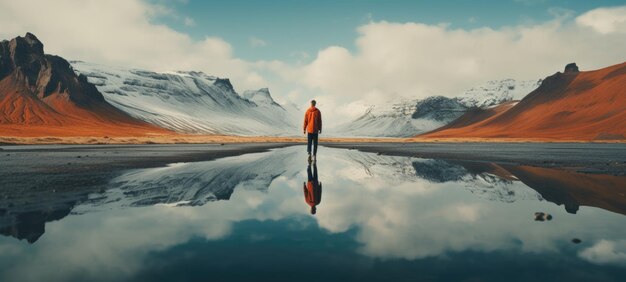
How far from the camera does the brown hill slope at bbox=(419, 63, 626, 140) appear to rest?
122 m

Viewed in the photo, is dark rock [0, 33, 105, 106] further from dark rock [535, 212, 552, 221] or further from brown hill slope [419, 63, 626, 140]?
dark rock [535, 212, 552, 221]

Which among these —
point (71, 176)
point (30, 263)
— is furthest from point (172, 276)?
point (71, 176)

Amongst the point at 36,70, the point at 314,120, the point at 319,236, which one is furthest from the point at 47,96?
the point at 319,236

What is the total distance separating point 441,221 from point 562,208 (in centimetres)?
284

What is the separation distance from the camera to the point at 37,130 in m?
122

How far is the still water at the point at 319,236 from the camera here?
4.19 m

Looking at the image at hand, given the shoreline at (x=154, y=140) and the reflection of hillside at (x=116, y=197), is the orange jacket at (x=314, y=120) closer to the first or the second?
the reflection of hillside at (x=116, y=197)

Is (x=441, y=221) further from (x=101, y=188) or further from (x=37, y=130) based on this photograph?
(x=37, y=130)

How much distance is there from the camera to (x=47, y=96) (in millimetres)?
172750

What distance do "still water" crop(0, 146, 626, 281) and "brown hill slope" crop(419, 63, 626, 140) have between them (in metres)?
122

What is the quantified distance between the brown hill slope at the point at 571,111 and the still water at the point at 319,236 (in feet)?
399

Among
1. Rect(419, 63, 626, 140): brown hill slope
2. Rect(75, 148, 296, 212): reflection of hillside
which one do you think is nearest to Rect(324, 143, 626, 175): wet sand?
Rect(75, 148, 296, 212): reflection of hillside

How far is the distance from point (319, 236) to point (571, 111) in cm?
17396

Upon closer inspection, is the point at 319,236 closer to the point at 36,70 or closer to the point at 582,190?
the point at 582,190
